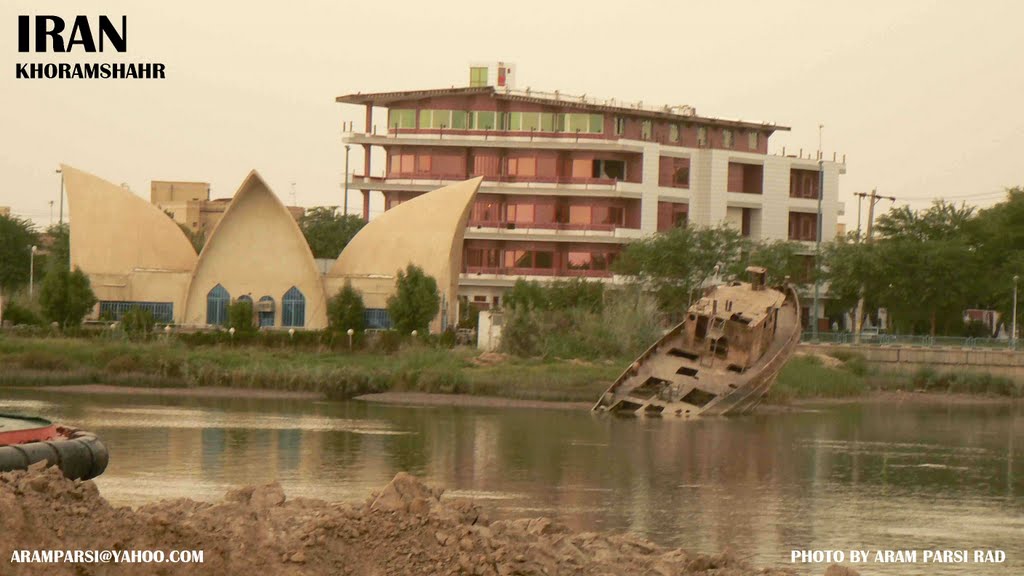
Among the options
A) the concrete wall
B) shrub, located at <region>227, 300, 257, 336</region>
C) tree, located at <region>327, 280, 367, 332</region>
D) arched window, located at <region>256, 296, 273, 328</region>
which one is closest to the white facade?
arched window, located at <region>256, 296, 273, 328</region>

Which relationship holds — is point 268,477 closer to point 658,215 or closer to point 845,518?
point 845,518

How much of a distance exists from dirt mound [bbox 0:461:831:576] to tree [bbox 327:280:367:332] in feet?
155

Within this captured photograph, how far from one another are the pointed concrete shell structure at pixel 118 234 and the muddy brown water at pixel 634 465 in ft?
67.8

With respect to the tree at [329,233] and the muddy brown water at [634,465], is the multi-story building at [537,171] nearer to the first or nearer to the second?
the tree at [329,233]

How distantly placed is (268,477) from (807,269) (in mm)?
55137

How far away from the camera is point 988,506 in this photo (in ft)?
93.4

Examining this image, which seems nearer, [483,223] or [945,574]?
[945,574]

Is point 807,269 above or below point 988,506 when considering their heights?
above

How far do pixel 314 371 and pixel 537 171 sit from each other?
96.7 ft

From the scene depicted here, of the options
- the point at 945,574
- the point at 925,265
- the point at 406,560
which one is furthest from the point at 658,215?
the point at 406,560

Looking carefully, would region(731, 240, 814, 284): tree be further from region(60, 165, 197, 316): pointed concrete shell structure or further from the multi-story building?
region(60, 165, 197, 316): pointed concrete shell structure

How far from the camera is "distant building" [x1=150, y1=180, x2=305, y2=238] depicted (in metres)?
120

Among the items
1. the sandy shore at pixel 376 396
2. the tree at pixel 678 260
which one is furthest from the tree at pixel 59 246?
the sandy shore at pixel 376 396

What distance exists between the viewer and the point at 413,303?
207ft
